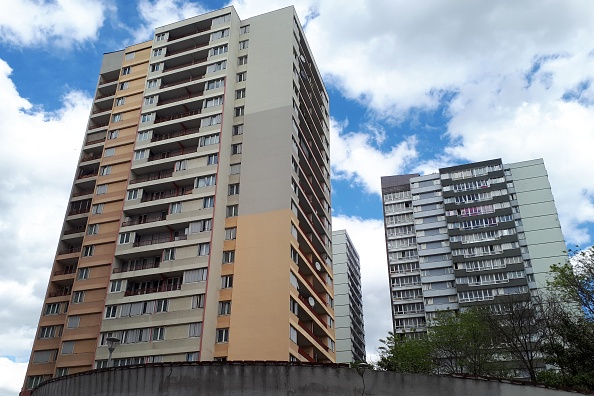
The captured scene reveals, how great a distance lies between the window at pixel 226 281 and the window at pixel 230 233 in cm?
368

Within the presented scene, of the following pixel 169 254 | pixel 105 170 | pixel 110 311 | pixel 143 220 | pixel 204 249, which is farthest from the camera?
pixel 105 170

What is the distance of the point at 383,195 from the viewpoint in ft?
377

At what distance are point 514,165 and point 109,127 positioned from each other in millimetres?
72111

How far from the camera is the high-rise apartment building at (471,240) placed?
86.8 m

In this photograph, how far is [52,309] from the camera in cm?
5494

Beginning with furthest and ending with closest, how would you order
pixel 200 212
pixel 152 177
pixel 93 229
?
1. pixel 152 177
2. pixel 93 229
3. pixel 200 212

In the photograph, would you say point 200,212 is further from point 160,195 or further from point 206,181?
point 160,195

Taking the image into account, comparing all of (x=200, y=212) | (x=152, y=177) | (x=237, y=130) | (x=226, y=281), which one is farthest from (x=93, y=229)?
(x=237, y=130)

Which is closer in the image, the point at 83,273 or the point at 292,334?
the point at 292,334

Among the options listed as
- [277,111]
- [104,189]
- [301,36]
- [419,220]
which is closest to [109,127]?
[104,189]

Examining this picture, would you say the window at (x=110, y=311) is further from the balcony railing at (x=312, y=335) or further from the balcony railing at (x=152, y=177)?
the balcony railing at (x=312, y=335)

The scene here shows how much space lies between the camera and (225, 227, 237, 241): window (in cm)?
4857

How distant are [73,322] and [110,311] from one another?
17.2 ft

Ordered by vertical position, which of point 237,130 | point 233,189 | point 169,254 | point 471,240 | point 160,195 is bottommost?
point 169,254
